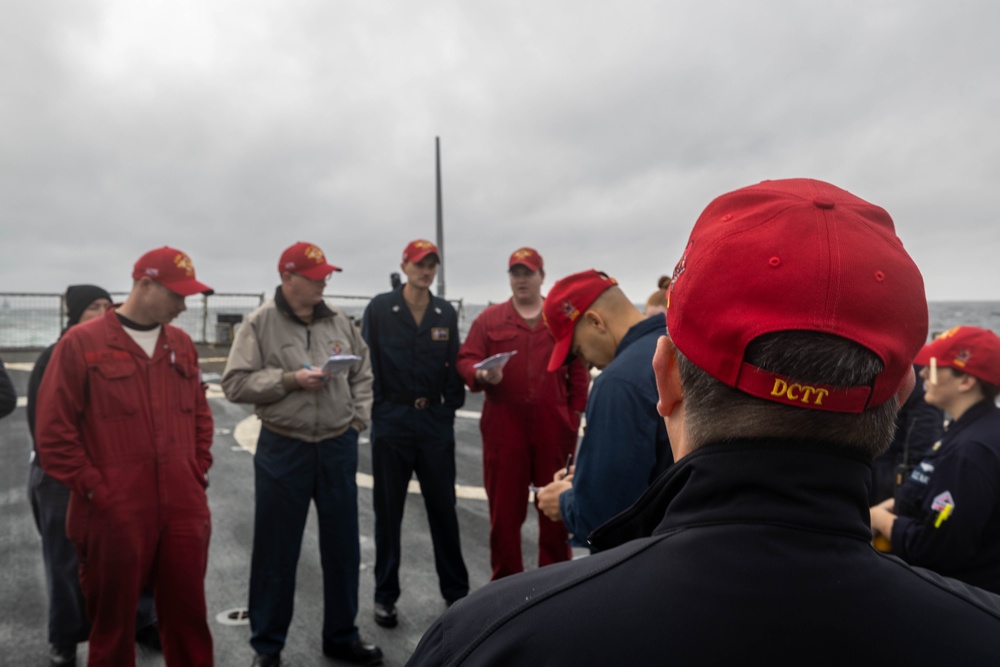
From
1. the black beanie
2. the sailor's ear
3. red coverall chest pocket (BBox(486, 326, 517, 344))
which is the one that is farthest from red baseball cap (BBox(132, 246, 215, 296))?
the sailor's ear

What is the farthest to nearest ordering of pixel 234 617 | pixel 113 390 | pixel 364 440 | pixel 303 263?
1. pixel 364 440
2. pixel 234 617
3. pixel 303 263
4. pixel 113 390

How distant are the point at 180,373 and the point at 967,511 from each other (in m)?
3.56

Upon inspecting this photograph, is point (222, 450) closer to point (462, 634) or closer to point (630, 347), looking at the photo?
point (630, 347)

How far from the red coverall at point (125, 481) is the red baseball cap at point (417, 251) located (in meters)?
1.83

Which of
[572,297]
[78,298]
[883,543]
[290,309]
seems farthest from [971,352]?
[78,298]

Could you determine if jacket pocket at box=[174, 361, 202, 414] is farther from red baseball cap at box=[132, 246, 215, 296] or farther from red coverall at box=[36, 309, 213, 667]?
red baseball cap at box=[132, 246, 215, 296]

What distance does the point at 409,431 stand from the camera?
4543mm

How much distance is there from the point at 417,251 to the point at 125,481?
94.5 inches

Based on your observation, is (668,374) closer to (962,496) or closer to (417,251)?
(962,496)

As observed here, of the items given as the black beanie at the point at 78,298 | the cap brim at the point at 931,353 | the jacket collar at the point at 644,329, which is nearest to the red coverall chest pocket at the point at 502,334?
the jacket collar at the point at 644,329

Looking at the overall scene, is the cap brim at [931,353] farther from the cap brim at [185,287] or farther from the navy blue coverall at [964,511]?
the cap brim at [185,287]

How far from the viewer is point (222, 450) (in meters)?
8.79

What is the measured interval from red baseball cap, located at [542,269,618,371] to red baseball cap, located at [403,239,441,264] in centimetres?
210

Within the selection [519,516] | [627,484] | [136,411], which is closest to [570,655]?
[627,484]
